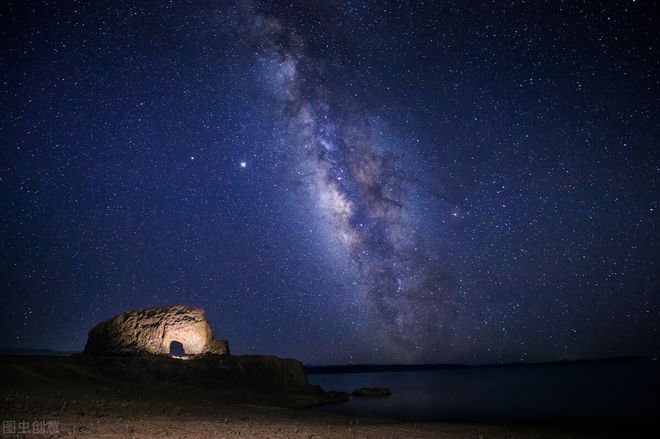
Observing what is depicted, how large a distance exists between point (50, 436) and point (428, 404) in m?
43.3

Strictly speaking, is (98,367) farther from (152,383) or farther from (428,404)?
(428,404)

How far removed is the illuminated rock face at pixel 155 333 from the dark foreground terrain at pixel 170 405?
2.98 m

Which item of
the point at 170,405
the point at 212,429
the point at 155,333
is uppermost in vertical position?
the point at 155,333

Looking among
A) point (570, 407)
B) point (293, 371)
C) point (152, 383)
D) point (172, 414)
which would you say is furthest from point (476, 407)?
point (172, 414)

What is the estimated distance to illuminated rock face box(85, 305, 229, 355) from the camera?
3388 centimetres

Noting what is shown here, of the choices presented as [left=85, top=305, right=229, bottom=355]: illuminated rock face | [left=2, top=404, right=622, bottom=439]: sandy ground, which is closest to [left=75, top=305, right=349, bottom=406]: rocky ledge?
[left=85, top=305, right=229, bottom=355]: illuminated rock face

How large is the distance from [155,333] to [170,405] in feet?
53.5

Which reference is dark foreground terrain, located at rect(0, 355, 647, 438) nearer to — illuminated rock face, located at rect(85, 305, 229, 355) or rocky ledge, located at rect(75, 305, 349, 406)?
rocky ledge, located at rect(75, 305, 349, 406)

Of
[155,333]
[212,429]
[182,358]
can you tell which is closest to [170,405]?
[212,429]

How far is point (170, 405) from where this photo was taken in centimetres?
2005

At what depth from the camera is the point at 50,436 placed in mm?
10812

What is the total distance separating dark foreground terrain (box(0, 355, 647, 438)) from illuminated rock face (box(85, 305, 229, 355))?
2984 millimetres

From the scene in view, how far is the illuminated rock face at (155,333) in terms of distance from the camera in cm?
3388

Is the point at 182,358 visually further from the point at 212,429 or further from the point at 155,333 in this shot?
the point at 212,429
